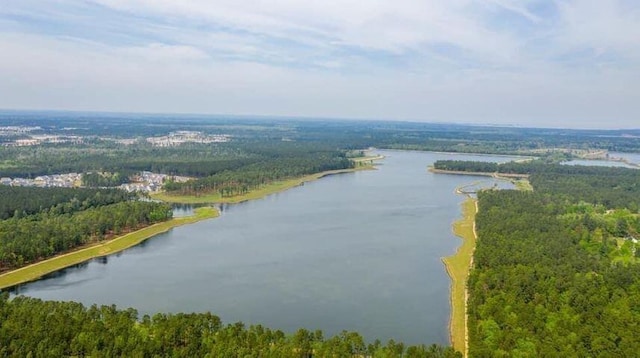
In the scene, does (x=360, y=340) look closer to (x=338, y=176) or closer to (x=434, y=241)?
(x=434, y=241)

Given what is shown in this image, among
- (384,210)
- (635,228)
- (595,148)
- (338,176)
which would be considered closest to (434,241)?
(384,210)

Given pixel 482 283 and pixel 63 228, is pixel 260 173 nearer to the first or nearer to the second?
pixel 63 228

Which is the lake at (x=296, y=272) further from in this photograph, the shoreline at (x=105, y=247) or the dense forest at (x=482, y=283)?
the dense forest at (x=482, y=283)

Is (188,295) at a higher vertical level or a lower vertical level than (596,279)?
lower

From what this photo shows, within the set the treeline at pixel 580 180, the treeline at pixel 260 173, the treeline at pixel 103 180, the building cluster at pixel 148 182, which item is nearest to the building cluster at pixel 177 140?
the treeline at pixel 260 173

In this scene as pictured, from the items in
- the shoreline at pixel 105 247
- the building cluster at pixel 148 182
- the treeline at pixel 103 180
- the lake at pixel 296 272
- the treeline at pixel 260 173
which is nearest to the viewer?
the lake at pixel 296 272
